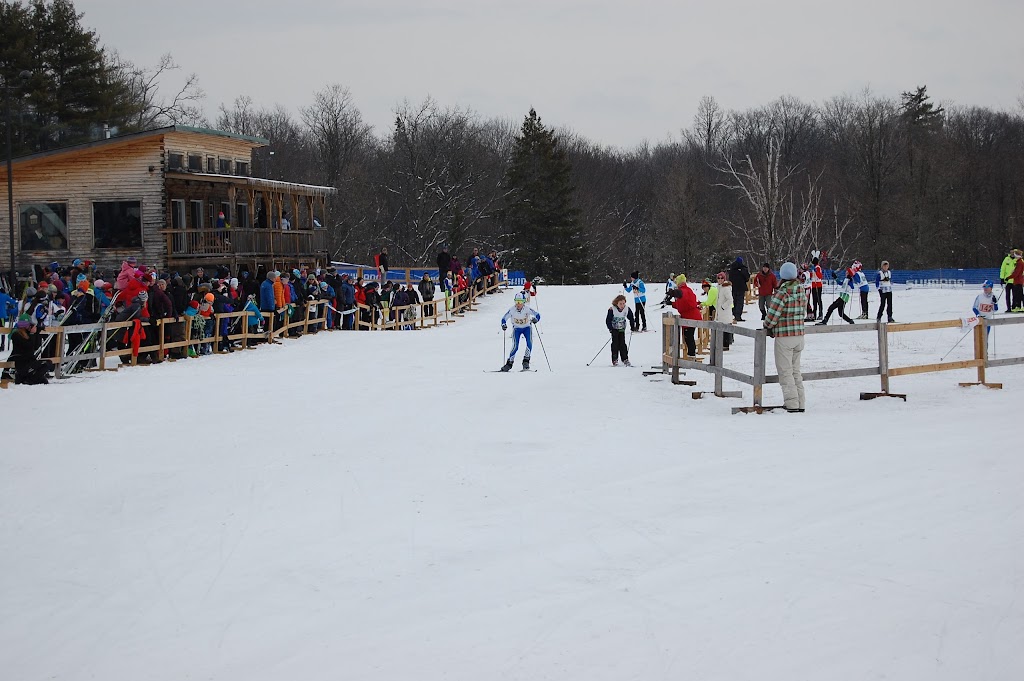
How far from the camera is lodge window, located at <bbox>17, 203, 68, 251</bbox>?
34.7 meters

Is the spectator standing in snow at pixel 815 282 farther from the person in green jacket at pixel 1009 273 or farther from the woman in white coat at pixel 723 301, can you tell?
the woman in white coat at pixel 723 301

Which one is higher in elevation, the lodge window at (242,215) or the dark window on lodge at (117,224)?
the lodge window at (242,215)

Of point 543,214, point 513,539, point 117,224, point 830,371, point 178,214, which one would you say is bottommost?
point 513,539

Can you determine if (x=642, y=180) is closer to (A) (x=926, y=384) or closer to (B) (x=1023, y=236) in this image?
(B) (x=1023, y=236)

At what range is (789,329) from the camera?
43.0 feet

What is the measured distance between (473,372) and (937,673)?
44.6ft

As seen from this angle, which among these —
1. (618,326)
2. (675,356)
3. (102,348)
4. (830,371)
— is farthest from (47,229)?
(830,371)

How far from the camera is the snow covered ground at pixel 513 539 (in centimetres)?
651

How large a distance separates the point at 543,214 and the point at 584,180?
23166 mm

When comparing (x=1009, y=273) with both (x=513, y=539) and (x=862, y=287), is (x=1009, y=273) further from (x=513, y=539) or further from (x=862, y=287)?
(x=513, y=539)

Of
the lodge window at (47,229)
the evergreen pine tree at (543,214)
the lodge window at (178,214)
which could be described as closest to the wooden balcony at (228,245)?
the lodge window at (178,214)

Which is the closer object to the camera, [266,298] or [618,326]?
[618,326]

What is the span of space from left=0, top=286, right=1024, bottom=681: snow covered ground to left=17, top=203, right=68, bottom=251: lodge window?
21.5 m

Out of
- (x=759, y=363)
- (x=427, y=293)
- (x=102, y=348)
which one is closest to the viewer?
(x=759, y=363)
